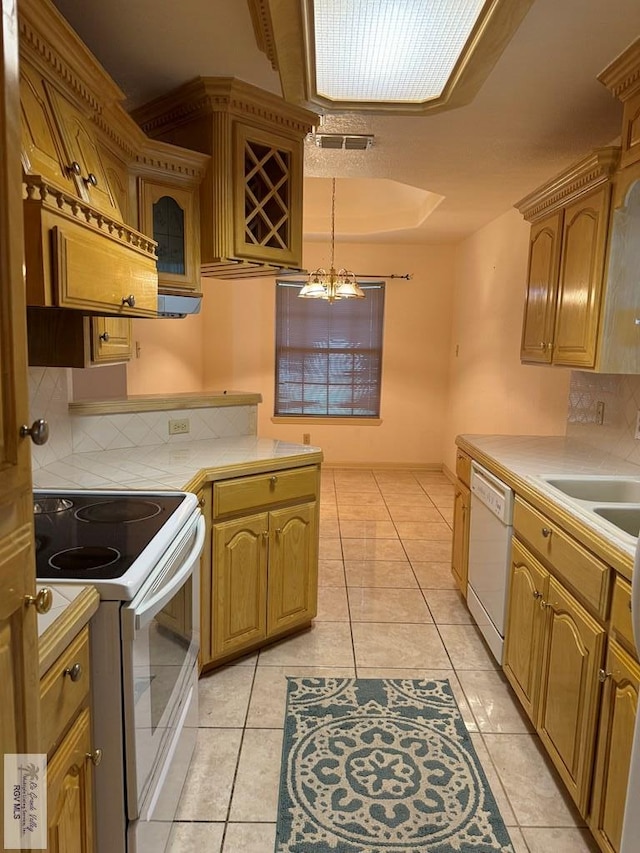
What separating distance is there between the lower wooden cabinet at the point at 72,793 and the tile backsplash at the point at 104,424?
1267mm

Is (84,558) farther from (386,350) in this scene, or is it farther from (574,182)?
(386,350)

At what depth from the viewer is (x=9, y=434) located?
688 mm

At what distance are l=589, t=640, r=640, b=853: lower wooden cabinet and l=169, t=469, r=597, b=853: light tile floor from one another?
0.73 feet

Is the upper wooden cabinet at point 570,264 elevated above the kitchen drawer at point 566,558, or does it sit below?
above

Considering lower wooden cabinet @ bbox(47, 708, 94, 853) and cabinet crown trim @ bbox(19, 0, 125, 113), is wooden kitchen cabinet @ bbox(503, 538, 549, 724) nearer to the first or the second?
lower wooden cabinet @ bbox(47, 708, 94, 853)

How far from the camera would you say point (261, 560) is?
2436 mm

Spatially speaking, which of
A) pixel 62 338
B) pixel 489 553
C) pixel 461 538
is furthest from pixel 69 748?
pixel 461 538

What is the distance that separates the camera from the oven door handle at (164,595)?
1.21 metres

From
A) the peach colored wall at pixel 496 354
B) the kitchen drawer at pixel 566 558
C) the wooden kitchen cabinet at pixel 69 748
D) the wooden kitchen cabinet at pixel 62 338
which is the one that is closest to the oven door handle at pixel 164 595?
the wooden kitchen cabinet at pixel 69 748

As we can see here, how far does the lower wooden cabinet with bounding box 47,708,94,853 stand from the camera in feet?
3.19

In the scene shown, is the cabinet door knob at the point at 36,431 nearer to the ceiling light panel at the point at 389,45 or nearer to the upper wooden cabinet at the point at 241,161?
the ceiling light panel at the point at 389,45

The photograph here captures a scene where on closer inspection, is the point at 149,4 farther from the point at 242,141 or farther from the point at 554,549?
the point at 554,549

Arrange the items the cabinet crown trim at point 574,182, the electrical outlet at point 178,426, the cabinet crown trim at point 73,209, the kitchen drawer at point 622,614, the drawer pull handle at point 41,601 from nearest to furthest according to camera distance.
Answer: the drawer pull handle at point 41,601, the cabinet crown trim at point 73,209, the kitchen drawer at point 622,614, the cabinet crown trim at point 574,182, the electrical outlet at point 178,426

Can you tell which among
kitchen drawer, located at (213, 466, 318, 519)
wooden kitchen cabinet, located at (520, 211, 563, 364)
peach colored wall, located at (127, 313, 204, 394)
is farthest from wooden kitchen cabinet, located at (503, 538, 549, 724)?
peach colored wall, located at (127, 313, 204, 394)
